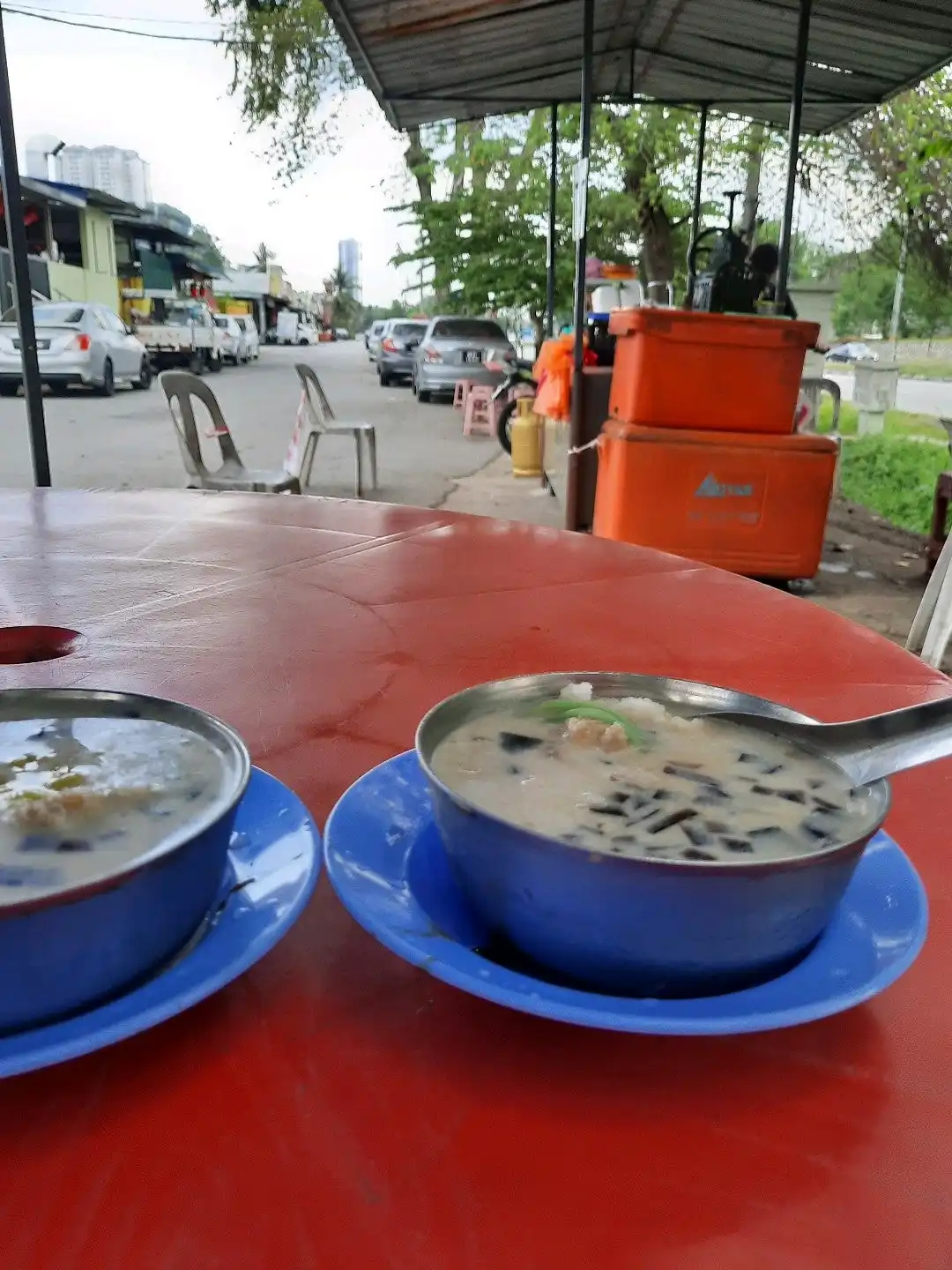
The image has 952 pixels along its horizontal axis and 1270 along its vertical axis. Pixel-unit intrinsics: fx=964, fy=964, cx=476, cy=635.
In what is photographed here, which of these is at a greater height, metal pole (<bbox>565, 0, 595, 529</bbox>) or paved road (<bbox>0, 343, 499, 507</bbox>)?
metal pole (<bbox>565, 0, 595, 529</bbox>)

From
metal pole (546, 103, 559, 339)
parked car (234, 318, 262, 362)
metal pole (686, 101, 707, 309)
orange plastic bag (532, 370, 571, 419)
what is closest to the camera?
metal pole (686, 101, 707, 309)

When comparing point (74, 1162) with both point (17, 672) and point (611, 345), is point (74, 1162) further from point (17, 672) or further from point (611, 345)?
point (611, 345)

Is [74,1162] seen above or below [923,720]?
below

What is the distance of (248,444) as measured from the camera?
30.3ft

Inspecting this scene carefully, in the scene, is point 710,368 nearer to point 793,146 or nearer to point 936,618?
point 936,618

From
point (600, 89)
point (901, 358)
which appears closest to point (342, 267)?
point (901, 358)

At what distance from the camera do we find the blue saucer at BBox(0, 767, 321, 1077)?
1.24 ft

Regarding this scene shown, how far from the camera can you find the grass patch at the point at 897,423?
955cm

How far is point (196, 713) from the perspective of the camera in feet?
1.83

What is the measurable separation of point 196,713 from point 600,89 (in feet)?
22.8

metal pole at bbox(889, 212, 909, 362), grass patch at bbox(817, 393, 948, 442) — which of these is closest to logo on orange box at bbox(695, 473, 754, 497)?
grass patch at bbox(817, 393, 948, 442)

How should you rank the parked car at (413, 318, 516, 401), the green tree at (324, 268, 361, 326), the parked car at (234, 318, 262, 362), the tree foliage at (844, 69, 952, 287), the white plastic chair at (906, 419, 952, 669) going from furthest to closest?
the green tree at (324, 268, 361, 326), the parked car at (234, 318, 262, 362), the parked car at (413, 318, 516, 401), the tree foliage at (844, 69, 952, 287), the white plastic chair at (906, 419, 952, 669)

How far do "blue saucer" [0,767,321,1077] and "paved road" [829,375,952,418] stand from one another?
38.0 ft

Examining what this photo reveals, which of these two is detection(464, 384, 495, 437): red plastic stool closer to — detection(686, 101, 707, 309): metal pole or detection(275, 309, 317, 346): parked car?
detection(686, 101, 707, 309): metal pole
